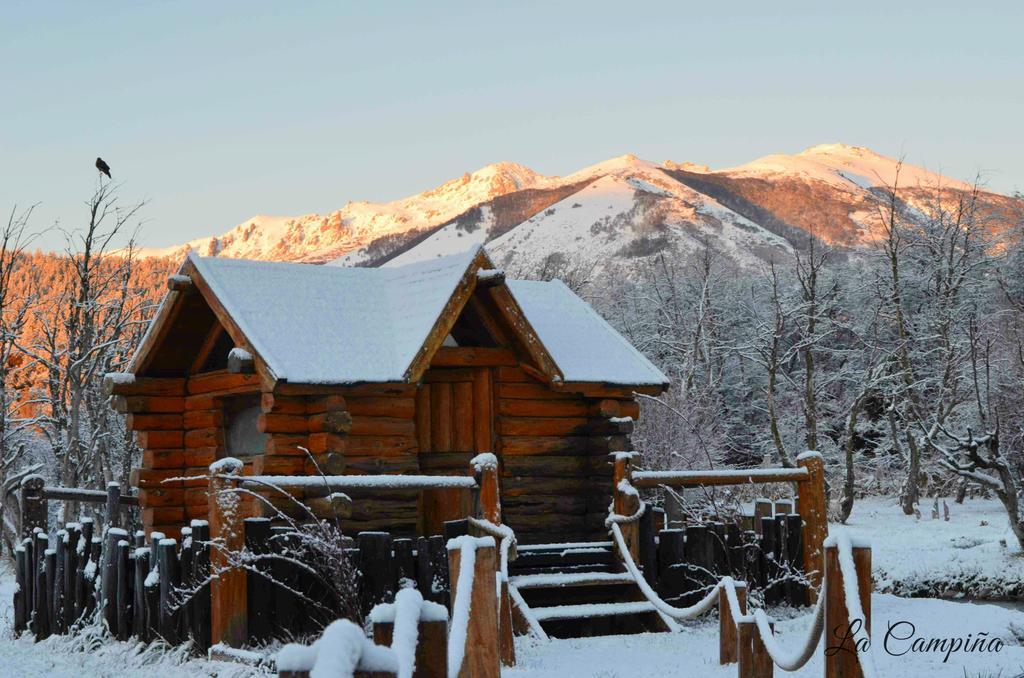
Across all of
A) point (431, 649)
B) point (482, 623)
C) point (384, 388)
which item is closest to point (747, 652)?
point (482, 623)

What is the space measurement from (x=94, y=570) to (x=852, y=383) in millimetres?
36501

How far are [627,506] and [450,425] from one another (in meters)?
2.58

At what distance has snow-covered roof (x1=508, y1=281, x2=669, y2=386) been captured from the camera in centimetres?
1458

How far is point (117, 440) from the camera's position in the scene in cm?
3431

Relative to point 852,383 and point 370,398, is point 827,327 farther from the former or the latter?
point 370,398

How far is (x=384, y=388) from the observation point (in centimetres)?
1275

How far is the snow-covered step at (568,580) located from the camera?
41.1ft

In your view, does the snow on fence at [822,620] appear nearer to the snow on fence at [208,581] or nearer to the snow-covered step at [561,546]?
the snow-covered step at [561,546]

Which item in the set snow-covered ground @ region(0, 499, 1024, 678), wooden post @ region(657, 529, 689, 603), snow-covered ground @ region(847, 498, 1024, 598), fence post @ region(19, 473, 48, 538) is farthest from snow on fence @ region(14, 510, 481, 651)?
snow-covered ground @ region(847, 498, 1024, 598)

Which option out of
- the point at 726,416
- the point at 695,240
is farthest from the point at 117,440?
the point at 695,240

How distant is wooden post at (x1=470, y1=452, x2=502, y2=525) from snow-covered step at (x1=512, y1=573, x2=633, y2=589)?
1404 millimetres

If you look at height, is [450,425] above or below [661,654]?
above

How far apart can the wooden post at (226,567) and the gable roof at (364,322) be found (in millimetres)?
2202

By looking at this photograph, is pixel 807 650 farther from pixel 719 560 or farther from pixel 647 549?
pixel 719 560
